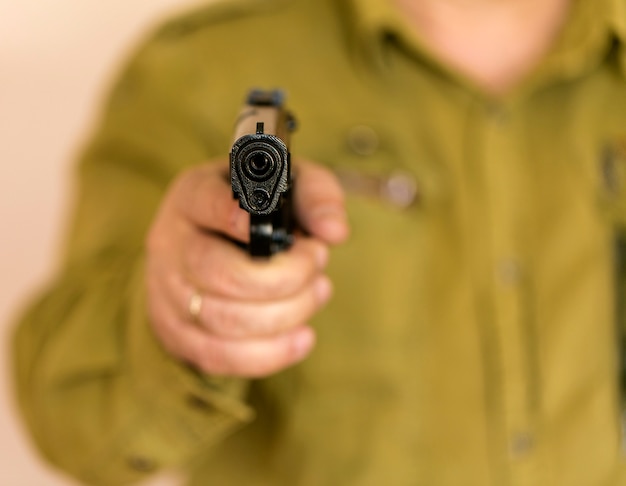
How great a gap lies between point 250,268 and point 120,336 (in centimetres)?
16

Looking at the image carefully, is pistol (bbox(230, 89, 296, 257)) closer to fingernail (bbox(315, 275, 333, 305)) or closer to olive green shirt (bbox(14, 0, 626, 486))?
fingernail (bbox(315, 275, 333, 305))

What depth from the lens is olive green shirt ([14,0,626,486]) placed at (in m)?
0.50

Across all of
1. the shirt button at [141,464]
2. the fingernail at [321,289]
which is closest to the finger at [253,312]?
the fingernail at [321,289]

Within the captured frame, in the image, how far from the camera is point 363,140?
0.51 meters

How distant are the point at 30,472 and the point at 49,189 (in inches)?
11.0

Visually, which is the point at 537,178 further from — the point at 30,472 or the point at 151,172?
the point at 30,472

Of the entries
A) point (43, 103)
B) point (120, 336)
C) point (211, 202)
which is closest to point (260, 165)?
point (211, 202)

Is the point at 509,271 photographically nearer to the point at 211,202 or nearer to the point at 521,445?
the point at 521,445

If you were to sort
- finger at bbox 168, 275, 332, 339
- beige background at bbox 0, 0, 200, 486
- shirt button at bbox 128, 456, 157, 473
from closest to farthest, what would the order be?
finger at bbox 168, 275, 332, 339 < shirt button at bbox 128, 456, 157, 473 < beige background at bbox 0, 0, 200, 486

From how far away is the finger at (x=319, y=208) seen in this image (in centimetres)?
33

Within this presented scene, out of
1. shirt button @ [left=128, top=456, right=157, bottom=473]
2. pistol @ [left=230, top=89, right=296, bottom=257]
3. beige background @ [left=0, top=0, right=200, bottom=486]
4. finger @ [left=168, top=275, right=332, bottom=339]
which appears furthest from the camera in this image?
beige background @ [left=0, top=0, right=200, bottom=486]

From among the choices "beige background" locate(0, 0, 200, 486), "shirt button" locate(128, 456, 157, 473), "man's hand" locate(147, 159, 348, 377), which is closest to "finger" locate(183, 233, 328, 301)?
"man's hand" locate(147, 159, 348, 377)

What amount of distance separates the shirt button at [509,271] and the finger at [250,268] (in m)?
0.20

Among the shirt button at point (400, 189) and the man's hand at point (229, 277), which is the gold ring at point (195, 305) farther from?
the shirt button at point (400, 189)
